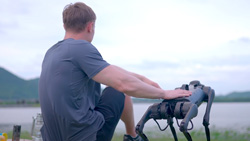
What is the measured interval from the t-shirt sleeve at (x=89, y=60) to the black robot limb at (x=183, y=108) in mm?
506

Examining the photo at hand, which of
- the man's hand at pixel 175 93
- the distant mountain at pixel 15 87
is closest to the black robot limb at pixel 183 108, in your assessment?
the man's hand at pixel 175 93

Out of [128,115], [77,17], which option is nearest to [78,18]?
[77,17]

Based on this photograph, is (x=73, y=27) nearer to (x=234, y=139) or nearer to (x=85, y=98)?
(x=85, y=98)

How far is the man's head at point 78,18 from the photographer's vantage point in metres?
2.97

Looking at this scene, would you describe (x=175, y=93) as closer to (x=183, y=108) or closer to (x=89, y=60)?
(x=183, y=108)

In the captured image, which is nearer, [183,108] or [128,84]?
[183,108]

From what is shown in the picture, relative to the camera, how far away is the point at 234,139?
6.25m

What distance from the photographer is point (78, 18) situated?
296cm

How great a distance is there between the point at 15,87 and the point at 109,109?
136776mm

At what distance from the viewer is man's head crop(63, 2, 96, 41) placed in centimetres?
297

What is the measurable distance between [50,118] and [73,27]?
2.53ft

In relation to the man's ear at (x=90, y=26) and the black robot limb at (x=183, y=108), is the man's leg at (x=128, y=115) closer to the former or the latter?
the black robot limb at (x=183, y=108)

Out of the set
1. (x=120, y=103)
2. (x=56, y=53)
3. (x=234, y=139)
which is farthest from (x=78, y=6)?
(x=234, y=139)

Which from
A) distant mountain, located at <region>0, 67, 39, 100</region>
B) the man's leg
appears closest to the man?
the man's leg
